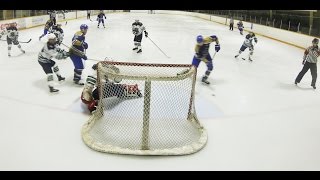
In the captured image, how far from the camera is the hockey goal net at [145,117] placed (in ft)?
11.8

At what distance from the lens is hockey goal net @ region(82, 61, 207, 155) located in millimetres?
3592

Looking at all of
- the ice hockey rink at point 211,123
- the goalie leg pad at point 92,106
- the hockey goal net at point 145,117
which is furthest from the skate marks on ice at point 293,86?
the goalie leg pad at point 92,106

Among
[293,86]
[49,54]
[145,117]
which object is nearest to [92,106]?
[145,117]

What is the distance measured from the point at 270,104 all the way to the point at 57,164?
3860 millimetres

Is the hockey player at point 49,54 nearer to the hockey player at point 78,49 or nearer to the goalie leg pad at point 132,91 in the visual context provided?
the hockey player at point 78,49

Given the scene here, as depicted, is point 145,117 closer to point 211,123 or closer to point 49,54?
point 211,123

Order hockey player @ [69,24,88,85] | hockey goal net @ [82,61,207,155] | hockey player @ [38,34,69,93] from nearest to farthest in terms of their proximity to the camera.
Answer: hockey goal net @ [82,61,207,155]
hockey player @ [38,34,69,93]
hockey player @ [69,24,88,85]

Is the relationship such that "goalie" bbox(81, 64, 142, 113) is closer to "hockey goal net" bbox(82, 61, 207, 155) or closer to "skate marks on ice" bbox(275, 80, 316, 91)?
"hockey goal net" bbox(82, 61, 207, 155)

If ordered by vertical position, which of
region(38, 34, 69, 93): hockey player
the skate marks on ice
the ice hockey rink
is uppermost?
region(38, 34, 69, 93): hockey player

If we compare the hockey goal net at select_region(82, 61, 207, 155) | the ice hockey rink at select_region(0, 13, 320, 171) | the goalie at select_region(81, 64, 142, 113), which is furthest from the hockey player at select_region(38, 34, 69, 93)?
the hockey goal net at select_region(82, 61, 207, 155)

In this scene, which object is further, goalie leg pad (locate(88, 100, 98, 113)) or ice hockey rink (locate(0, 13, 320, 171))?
goalie leg pad (locate(88, 100, 98, 113))
